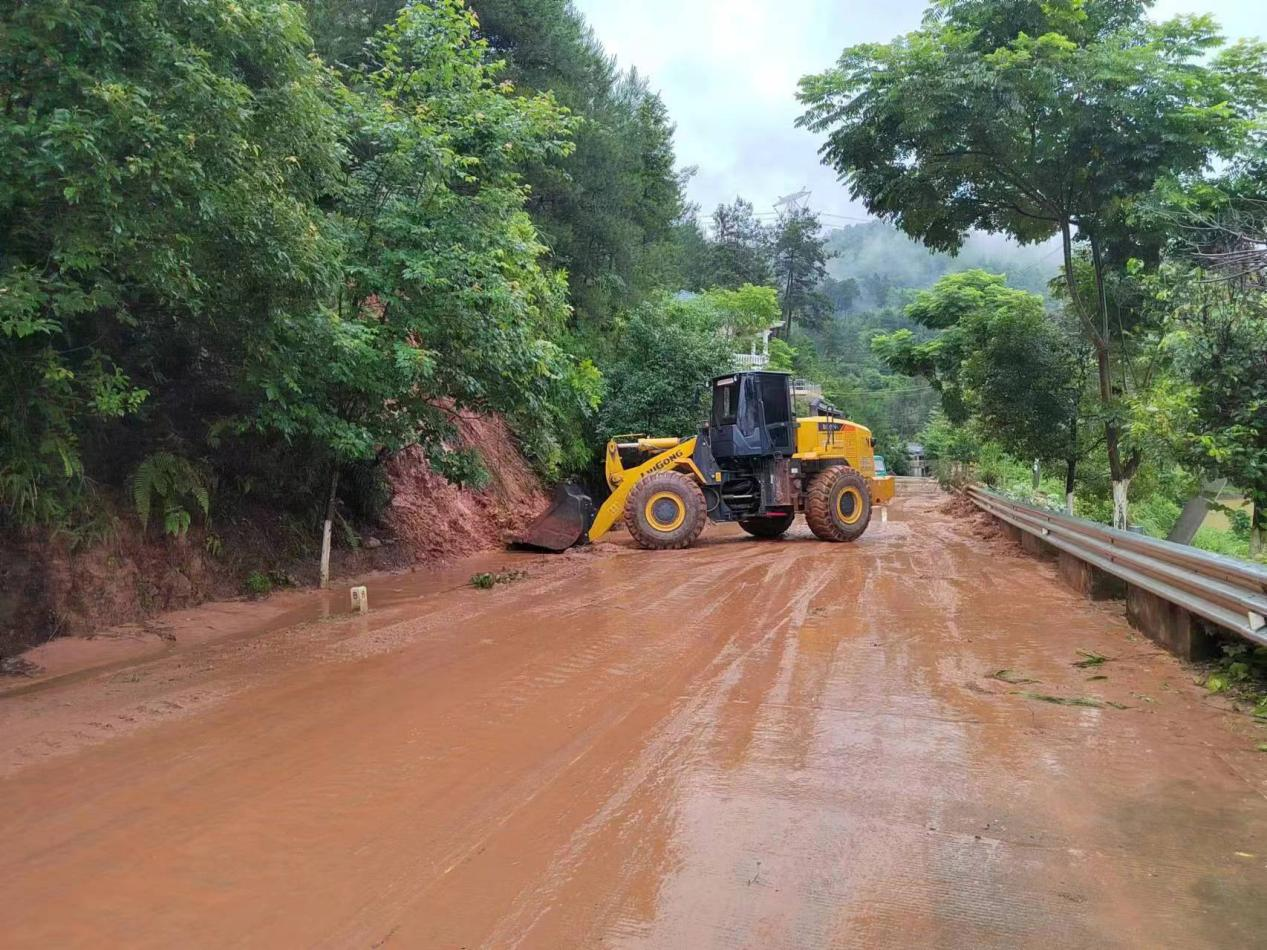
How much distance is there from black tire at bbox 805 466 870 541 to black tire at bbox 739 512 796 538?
36.8 inches

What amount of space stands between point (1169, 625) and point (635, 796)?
501 centimetres

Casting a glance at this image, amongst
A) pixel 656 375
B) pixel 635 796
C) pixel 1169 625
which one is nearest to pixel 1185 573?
pixel 1169 625

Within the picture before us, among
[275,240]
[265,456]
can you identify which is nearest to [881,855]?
[275,240]

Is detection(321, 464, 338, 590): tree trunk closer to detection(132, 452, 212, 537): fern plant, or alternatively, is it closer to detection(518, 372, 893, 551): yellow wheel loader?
detection(132, 452, 212, 537): fern plant

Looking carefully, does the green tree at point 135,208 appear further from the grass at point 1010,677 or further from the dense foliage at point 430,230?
the grass at point 1010,677

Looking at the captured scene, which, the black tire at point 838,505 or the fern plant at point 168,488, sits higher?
the fern plant at point 168,488

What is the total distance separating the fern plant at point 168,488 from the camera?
335 inches

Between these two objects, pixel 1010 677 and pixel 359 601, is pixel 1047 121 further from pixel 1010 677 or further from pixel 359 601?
pixel 359 601

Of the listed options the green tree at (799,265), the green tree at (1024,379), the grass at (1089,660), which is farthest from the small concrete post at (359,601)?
the green tree at (799,265)

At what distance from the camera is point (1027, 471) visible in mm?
29500

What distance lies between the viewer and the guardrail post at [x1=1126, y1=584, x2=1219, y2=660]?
6273 millimetres

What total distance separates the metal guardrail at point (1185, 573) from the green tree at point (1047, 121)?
6140 mm

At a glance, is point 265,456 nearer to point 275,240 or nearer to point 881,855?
point 275,240

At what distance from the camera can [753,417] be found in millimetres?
15461
